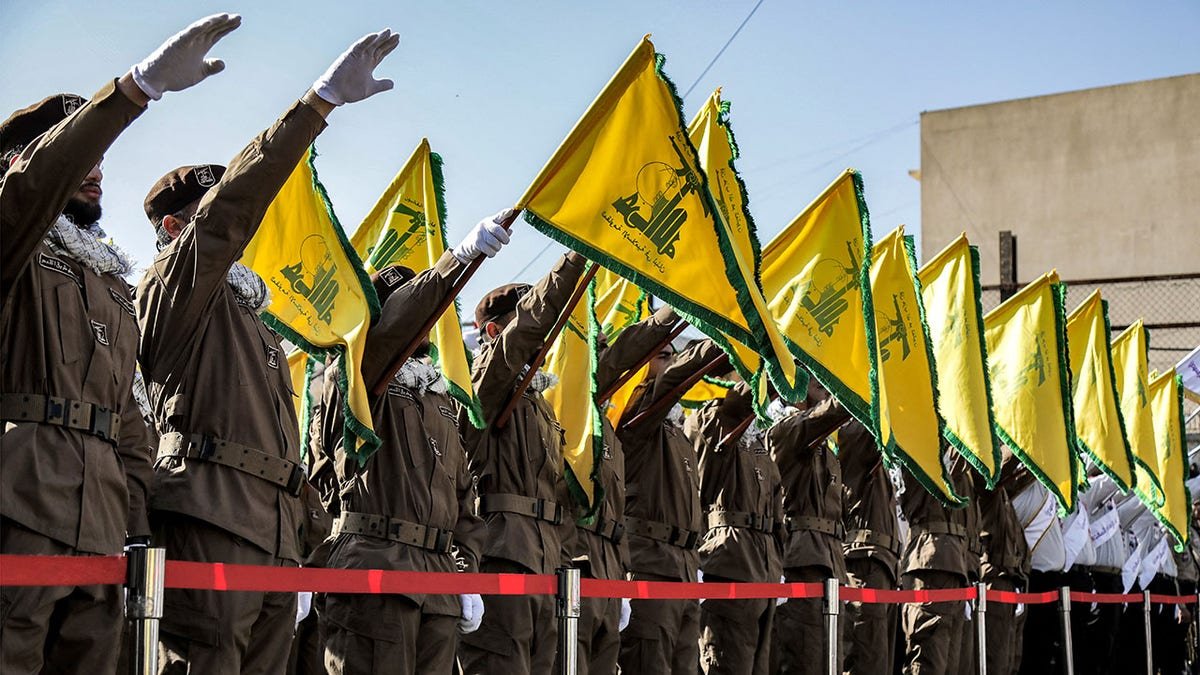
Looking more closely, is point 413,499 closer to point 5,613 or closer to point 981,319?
point 5,613

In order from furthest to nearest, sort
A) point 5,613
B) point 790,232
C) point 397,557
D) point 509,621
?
point 790,232
point 509,621
point 397,557
point 5,613

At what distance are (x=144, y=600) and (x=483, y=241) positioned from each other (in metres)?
2.08

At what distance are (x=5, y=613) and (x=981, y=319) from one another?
292 inches

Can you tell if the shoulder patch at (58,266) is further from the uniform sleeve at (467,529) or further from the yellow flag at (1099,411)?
the yellow flag at (1099,411)

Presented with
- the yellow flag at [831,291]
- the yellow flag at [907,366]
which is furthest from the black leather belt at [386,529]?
the yellow flag at [907,366]

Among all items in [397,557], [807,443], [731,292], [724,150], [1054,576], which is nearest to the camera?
[397,557]

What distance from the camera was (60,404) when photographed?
13.3 ft

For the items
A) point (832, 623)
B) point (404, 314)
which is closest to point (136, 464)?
point (404, 314)

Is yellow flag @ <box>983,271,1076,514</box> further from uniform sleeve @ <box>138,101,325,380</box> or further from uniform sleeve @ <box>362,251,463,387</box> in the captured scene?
uniform sleeve @ <box>138,101,325,380</box>

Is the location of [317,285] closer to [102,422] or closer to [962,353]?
[102,422]

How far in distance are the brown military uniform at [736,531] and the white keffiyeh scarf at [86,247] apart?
4797 mm

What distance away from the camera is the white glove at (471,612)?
5.99m

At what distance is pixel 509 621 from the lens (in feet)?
21.2

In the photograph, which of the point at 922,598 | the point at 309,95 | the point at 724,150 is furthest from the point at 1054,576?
the point at 309,95
